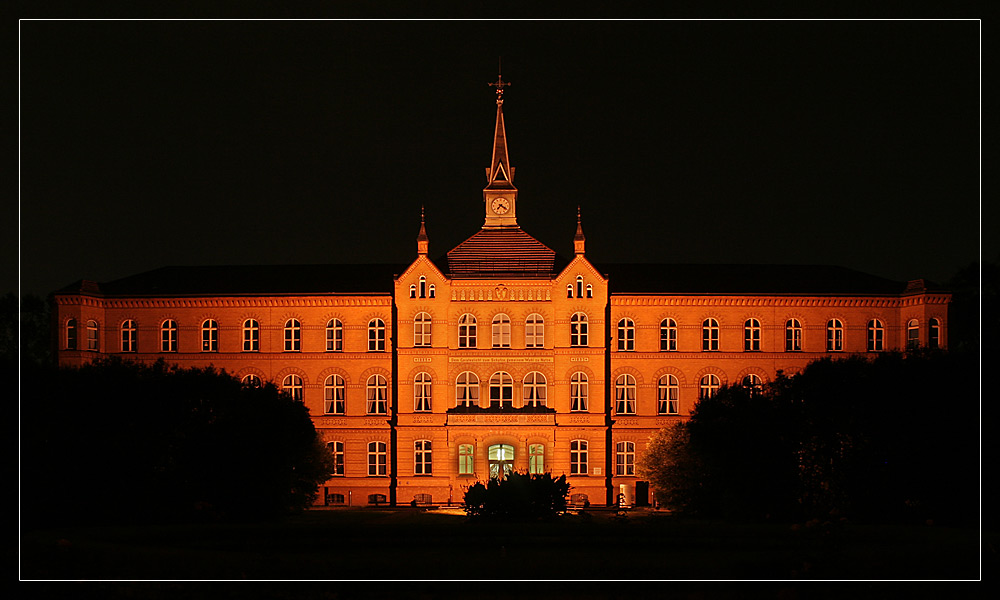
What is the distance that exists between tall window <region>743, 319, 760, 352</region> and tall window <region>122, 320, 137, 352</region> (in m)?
29.9

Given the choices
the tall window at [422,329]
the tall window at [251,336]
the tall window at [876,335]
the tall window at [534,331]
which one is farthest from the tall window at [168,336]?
the tall window at [876,335]

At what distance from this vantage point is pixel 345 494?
71.6 meters

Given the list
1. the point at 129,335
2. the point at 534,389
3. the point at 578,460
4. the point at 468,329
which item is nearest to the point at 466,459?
the point at 534,389

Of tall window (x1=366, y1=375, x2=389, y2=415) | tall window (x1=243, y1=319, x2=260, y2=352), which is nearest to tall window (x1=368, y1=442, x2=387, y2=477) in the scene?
tall window (x1=366, y1=375, x2=389, y2=415)

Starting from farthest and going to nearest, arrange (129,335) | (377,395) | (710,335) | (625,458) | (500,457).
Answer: (129,335) → (710,335) → (377,395) → (625,458) → (500,457)

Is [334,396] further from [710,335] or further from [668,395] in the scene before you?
[710,335]

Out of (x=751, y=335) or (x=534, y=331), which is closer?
(x=534, y=331)

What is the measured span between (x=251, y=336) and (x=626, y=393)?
60.5 feet

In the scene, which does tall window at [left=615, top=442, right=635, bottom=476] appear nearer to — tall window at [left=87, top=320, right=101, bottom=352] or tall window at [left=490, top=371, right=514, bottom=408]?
tall window at [left=490, top=371, right=514, bottom=408]

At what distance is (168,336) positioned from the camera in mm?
73688

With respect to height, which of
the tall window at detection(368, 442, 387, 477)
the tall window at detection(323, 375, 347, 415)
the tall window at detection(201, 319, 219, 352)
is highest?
the tall window at detection(201, 319, 219, 352)

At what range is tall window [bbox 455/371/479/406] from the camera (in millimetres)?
70812

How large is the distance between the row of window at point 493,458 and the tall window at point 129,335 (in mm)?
10973

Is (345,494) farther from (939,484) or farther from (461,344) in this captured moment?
(939,484)
